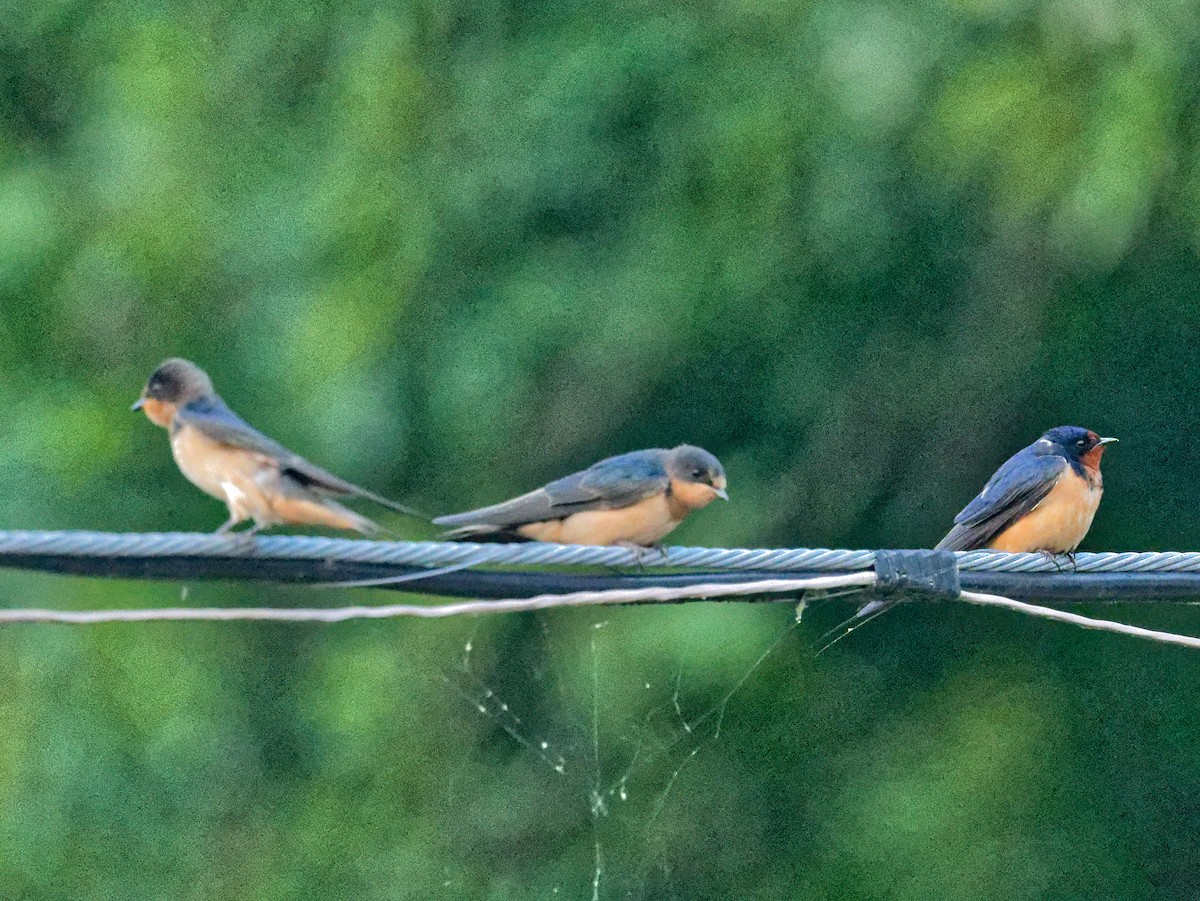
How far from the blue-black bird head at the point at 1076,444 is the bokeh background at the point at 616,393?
2249 mm

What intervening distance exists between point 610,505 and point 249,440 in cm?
122

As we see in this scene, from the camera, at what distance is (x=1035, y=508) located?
6.59 m

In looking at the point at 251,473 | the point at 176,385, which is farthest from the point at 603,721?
the point at 251,473

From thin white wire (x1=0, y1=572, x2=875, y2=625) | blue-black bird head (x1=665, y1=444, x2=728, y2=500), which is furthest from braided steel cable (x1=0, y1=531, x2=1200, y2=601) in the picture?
blue-black bird head (x1=665, y1=444, x2=728, y2=500)

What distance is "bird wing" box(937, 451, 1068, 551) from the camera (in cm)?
659

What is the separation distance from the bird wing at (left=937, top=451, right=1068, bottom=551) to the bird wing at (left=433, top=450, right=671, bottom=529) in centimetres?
98

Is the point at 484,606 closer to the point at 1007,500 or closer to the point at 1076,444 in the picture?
the point at 1007,500

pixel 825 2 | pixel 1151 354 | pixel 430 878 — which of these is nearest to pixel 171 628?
pixel 430 878

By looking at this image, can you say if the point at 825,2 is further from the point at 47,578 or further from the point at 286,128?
the point at 47,578

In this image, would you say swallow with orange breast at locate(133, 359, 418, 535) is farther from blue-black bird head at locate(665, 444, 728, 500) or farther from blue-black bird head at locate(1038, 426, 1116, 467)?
blue-black bird head at locate(1038, 426, 1116, 467)

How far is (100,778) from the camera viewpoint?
9383 mm

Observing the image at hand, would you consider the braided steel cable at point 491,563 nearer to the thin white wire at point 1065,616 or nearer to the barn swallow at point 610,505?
the thin white wire at point 1065,616

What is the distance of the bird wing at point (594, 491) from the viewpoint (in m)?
6.10

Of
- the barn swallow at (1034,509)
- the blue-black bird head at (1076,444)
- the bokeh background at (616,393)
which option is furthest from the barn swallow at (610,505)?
the bokeh background at (616,393)
